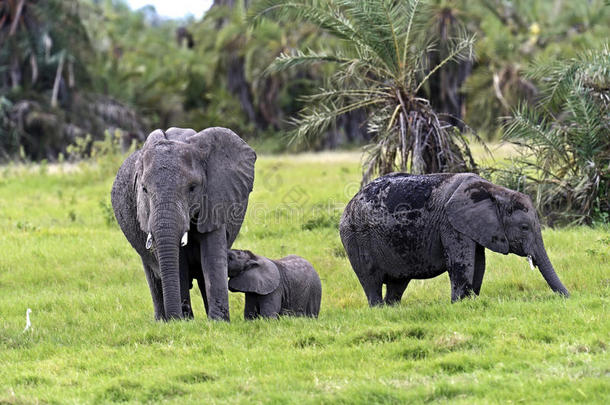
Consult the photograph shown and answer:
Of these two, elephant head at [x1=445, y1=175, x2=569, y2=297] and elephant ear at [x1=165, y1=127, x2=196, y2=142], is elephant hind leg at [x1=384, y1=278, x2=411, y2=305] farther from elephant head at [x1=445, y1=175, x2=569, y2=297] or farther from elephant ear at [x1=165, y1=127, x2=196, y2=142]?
elephant ear at [x1=165, y1=127, x2=196, y2=142]

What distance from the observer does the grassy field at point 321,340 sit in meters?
8.31

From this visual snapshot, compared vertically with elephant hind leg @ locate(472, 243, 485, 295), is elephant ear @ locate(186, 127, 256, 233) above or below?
above

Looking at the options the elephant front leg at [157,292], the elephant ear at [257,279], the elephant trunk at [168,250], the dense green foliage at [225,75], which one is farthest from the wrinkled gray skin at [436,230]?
the dense green foliage at [225,75]

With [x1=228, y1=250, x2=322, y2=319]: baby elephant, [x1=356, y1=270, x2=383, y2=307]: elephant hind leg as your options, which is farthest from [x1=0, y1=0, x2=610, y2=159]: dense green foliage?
[x1=356, y1=270, x2=383, y2=307]: elephant hind leg

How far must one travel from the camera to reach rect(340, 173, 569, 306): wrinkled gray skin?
11.2 m

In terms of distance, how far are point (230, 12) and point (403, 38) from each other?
29167 millimetres

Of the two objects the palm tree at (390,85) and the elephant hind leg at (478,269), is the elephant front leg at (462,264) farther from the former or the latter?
the palm tree at (390,85)

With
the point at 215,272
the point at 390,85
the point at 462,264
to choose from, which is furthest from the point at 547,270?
the point at 390,85

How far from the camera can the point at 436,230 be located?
37.7 feet

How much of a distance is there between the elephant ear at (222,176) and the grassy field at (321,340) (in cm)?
119

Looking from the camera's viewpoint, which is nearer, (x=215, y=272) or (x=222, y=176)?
(x=215, y=272)

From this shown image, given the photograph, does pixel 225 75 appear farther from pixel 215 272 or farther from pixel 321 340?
pixel 321 340

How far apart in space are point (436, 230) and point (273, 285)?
1.97 meters

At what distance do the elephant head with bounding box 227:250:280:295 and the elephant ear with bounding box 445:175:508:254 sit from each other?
7.13 ft
